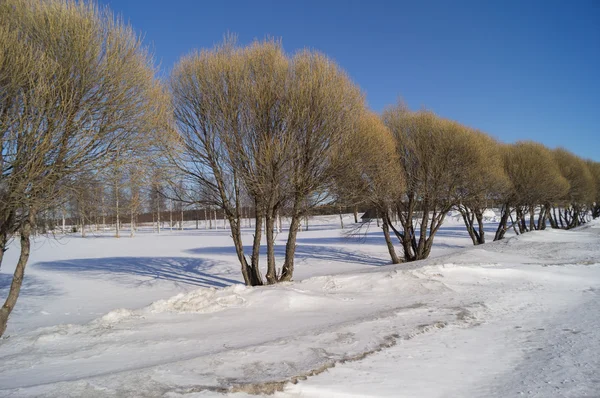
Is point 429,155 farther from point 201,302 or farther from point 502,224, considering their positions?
point 502,224

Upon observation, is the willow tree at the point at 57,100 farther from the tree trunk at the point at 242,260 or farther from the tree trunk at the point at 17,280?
the tree trunk at the point at 242,260

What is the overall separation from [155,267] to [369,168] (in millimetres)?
12546

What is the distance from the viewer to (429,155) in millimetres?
18391

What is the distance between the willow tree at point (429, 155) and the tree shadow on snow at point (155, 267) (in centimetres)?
905

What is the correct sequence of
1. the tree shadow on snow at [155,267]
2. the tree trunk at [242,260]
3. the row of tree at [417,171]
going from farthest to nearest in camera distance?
the tree shadow on snow at [155,267]
the row of tree at [417,171]
the tree trunk at [242,260]

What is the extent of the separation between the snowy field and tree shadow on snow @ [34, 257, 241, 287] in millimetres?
6128

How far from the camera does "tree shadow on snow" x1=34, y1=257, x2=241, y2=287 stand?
1694cm

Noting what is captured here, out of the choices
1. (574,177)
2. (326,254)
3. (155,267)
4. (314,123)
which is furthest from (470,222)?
(155,267)

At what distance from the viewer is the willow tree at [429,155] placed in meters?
18.3

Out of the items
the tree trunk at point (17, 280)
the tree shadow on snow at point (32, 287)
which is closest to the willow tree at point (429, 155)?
the tree shadow on snow at point (32, 287)

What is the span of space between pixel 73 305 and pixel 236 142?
7.23 metres

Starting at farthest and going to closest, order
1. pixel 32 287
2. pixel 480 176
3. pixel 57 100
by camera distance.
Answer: pixel 480 176 < pixel 32 287 < pixel 57 100

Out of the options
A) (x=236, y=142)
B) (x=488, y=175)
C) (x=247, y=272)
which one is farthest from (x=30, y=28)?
(x=488, y=175)

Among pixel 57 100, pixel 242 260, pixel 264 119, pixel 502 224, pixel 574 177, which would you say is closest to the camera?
pixel 57 100
